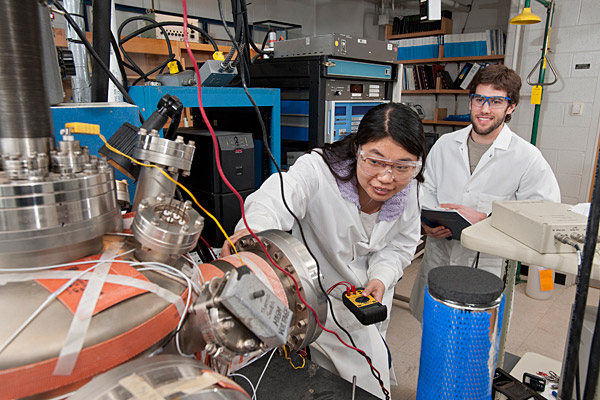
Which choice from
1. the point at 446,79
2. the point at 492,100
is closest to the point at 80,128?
the point at 492,100

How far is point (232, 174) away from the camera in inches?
62.4

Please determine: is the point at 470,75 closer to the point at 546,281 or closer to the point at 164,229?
the point at 546,281

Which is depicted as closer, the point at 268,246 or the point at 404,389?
the point at 268,246

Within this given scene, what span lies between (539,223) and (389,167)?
46cm

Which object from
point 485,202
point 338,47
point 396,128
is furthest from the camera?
point 485,202

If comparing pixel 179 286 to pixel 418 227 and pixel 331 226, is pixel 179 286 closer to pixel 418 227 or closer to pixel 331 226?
pixel 331 226

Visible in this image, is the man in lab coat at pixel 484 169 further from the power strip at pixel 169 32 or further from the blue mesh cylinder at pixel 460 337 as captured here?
the power strip at pixel 169 32

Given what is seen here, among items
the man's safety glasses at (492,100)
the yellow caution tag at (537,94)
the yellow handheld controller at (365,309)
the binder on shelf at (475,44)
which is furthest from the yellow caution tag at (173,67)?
the binder on shelf at (475,44)

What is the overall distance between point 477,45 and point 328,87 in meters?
3.37

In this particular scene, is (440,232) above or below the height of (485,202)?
below

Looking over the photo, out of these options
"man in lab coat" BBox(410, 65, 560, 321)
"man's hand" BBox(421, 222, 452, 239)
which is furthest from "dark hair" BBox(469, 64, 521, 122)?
"man's hand" BBox(421, 222, 452, 239)

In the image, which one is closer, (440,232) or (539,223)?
(539,223)

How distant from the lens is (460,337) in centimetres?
60

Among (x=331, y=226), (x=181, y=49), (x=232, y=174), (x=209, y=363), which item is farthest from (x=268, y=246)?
(x=181, y=49)
